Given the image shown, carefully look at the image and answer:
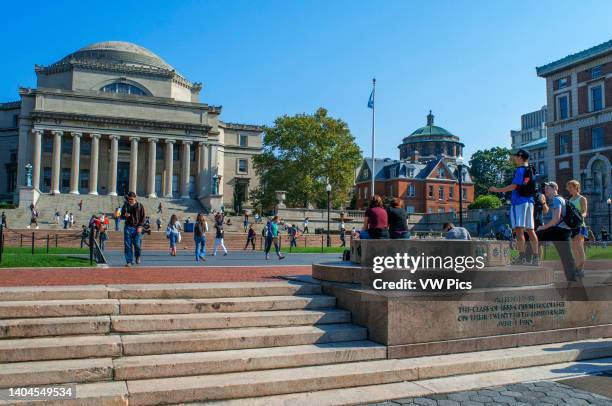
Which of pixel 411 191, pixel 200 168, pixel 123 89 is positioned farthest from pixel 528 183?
pixel 411 191

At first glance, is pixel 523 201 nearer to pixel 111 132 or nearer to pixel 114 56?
pixel 111 132

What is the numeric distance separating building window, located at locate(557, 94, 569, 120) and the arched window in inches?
2156

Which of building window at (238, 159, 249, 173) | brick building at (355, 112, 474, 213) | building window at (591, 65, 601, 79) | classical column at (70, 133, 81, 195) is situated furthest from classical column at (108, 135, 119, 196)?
building window at (591, 65, 601, 79)

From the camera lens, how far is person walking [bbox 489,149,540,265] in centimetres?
892

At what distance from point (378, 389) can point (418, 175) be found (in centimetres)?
8094

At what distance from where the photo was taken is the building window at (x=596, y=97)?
5116 centimetres

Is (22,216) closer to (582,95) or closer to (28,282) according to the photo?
(28,282)

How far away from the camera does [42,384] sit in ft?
17.7

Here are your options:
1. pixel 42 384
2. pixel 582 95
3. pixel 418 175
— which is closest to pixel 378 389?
pixel 42 384

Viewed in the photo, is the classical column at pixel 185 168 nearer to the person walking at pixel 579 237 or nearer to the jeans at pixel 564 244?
the person walking at pixel 579 237

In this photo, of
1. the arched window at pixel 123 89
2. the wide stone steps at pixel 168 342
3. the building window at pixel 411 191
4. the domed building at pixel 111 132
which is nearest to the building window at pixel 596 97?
the building window at pixel 411 191

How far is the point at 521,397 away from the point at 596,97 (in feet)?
182

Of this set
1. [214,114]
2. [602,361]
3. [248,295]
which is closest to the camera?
[602,361]

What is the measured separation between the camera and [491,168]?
348 ft
